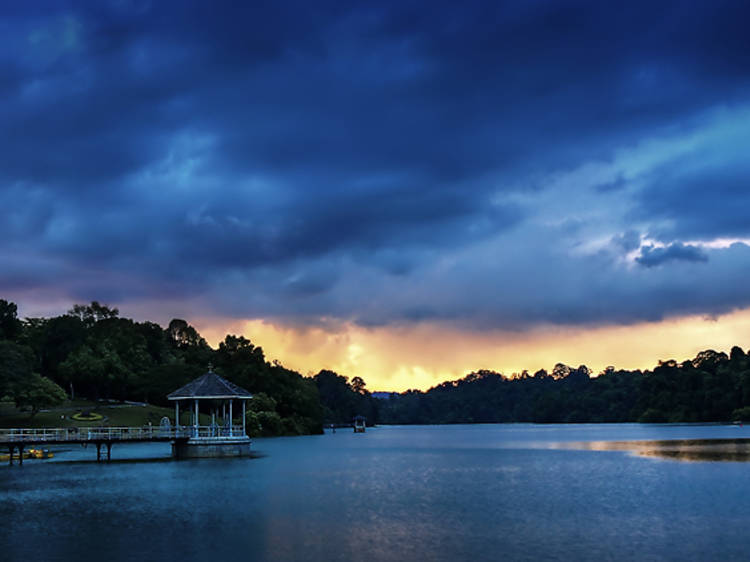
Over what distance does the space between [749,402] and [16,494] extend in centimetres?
18070

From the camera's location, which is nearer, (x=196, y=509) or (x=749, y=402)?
(x=196, y=509)

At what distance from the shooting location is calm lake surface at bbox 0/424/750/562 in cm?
2772

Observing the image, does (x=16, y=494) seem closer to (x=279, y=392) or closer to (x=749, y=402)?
(x=279, y=392)

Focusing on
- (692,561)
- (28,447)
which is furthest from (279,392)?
(692,561)

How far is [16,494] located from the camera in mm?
45688

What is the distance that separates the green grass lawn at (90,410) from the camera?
109 meters

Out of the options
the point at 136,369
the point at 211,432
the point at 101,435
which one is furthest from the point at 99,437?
the point at 136,369

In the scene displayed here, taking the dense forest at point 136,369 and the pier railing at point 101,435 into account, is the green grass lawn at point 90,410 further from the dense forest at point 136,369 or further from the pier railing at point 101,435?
the pier railing at point 101,435

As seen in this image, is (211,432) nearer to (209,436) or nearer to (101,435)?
(209,436)

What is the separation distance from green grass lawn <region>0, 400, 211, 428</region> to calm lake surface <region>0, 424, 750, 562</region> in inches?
1884

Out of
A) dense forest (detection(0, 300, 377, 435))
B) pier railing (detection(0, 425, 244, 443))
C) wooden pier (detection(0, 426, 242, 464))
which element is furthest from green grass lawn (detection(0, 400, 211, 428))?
wooden pier (detection(0, 426, 242, 464))

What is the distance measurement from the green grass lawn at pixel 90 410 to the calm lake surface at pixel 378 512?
157 feet

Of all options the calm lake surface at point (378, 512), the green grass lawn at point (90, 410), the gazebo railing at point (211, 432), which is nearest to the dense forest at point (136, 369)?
the green grass lawn at point (90, 410)

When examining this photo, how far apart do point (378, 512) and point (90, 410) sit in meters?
95.9
